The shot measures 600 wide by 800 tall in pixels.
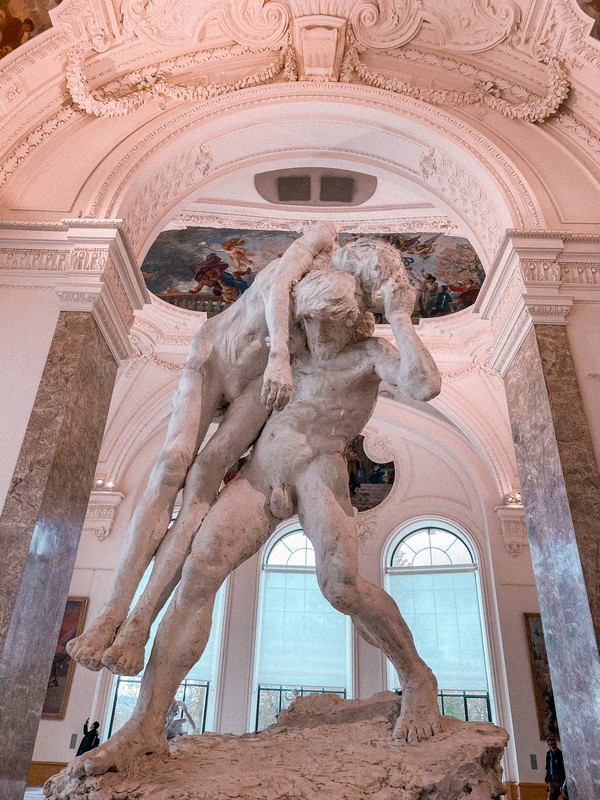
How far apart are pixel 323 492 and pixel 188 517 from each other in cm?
60

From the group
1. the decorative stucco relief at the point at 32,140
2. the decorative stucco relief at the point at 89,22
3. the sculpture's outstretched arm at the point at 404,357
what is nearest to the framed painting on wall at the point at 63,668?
the decorative stucco relief at the point at 32,140

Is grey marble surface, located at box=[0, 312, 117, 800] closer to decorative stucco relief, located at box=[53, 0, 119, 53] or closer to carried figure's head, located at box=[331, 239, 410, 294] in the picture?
carried figure's head, located at box=[331, 239, 410, 294]

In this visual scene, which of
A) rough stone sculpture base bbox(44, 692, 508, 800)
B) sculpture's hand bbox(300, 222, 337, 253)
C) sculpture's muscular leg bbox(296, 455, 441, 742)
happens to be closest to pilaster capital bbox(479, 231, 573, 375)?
sculpture's hand bbox(300, 222, 337, 253)

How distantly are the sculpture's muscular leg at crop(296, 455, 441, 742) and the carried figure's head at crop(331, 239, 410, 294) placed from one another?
999mm

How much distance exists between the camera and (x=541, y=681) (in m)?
11.9

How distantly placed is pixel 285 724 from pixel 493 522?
11.5m

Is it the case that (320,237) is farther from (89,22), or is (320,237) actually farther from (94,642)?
(89,22)

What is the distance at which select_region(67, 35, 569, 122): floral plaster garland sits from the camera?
23.6 feet

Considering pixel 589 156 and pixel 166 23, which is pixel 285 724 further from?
pixel 166 23

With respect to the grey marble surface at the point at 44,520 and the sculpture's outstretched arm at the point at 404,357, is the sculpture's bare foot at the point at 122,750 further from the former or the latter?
the grey marble surface at the point at 44,520

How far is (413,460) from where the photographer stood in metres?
15.4

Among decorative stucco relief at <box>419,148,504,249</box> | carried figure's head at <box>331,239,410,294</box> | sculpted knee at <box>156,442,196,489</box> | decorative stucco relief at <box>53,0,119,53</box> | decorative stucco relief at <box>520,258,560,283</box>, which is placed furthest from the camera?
decorative stucco relief at <box>419,148,504,249</box>

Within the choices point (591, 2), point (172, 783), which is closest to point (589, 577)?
point (172, 783)

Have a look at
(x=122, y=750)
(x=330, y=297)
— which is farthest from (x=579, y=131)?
(x=122, y=750)
